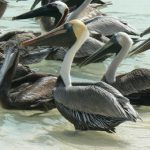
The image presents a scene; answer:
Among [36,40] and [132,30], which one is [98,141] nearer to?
[36,40]

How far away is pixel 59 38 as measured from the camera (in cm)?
659

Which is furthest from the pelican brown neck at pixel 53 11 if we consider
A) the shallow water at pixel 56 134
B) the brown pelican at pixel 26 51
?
the shallow water at pixel 56 134

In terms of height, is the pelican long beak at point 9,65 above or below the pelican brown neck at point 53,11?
above

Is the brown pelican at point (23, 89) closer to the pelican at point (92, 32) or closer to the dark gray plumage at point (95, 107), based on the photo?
the dark gray plumage at point (95, 107)

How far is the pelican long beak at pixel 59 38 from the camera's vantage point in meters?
6.51

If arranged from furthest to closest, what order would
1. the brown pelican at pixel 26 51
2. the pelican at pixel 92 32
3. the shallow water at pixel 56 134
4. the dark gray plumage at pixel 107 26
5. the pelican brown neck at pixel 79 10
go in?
the pelican brown neck at pixel 79 10 < the dark gray plumage at pixel 107 26 < the pelican at pixel 92 32 < the brown pelican at pixel 26 51 < the shallow water at pixel 56 134

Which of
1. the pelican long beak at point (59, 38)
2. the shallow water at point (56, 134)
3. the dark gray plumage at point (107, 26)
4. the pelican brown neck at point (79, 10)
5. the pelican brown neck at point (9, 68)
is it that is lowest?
the dark gray plumage at point (107, 26)

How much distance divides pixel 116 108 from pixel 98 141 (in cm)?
40

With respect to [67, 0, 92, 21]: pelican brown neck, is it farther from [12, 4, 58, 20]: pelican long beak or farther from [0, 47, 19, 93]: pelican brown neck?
[0, 47, 19, 93]: pelican brown neck

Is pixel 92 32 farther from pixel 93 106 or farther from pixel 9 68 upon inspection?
pixel 93 106

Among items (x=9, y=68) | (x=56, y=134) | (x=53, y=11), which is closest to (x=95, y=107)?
(x=56, y=134)

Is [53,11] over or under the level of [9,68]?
under

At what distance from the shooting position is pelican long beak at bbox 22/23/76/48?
651cm

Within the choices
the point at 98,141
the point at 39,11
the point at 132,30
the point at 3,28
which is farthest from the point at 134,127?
the point at 3,28
